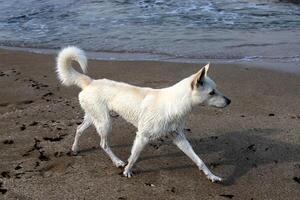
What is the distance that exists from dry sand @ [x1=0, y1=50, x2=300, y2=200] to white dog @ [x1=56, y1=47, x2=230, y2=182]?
0.91 ft

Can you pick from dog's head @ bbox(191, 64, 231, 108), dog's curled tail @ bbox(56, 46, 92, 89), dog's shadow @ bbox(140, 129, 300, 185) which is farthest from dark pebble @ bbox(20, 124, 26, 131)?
dog's head @ bbox(191, 64, 231, 108)

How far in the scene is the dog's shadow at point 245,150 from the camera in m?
5.89

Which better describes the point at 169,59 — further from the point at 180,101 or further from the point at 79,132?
the point at 180,101

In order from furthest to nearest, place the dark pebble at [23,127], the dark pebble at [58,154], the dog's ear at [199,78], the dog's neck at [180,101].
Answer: the dark pebble at [23,127], the dark pebble at [58,154], the dog's neck at [180,101], the dog's ear at [199,78]

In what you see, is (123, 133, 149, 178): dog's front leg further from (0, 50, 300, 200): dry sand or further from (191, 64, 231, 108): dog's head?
(191, 64, 231, 108): dog's head

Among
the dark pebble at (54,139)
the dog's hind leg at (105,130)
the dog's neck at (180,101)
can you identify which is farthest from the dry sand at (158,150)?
the dog's neck at (180,101)

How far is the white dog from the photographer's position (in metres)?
5.32

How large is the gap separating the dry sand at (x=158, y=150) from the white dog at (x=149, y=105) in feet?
0.91

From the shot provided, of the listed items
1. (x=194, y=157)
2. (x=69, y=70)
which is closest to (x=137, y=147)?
(x=194, y=157)

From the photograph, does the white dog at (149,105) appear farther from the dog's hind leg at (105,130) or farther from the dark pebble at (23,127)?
the dark pebble at (23,127)

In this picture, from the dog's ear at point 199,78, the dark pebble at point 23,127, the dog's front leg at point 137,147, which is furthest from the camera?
the dark pebble at point 23,127

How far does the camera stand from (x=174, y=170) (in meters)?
5.71

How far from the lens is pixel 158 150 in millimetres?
6238

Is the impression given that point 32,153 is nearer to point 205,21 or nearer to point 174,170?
point 174,170
